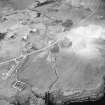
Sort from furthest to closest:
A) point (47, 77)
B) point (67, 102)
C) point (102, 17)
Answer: point (102, 17) < point (47, 77) < point (67, 102)

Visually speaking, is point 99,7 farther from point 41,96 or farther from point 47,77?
point 41,96

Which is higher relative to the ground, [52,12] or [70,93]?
[52,12]

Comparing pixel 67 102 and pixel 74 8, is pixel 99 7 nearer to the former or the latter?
pixel 74 8

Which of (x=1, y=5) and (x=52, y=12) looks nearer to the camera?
(x=52, y=12)

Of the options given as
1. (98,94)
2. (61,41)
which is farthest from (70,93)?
(61,41)

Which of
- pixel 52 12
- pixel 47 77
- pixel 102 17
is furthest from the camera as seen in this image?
pixel 52 12

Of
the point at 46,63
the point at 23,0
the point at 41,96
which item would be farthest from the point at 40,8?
the point at 41,96

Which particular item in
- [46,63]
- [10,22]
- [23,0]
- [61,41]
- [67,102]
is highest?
[23,0]
